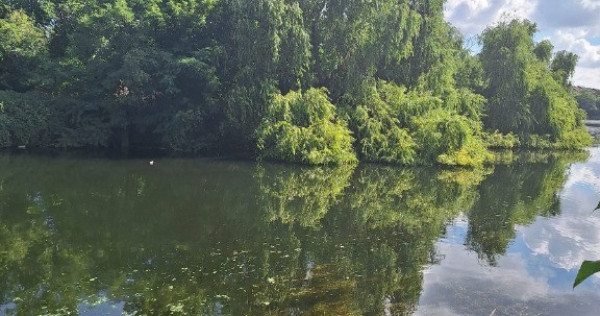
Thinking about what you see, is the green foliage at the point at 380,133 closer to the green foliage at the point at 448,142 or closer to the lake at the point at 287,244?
the green foliage at the point at 448,142

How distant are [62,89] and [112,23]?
8.44 metres

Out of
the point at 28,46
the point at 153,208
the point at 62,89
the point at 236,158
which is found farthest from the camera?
the point at 62,89

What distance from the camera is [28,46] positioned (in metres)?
32.8

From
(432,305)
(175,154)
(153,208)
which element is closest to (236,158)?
(175,154)

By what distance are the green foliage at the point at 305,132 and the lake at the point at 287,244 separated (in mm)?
3622

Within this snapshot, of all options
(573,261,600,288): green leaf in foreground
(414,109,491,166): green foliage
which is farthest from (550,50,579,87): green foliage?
(573,261,600,288): green leaf in foreground

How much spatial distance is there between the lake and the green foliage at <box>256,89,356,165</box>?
11.9 feet

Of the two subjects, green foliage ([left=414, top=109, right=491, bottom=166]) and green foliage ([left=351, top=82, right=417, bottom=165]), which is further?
green foliage ([left=351, top=82, right=417, bottom=165])

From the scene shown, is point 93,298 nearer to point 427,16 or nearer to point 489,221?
point 489,221

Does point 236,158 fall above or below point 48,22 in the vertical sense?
below

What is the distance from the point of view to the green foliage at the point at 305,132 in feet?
87.9

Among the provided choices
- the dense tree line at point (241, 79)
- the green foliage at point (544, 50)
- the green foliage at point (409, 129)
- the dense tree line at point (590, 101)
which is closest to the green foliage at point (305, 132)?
the dense tree line at point (241, 79)

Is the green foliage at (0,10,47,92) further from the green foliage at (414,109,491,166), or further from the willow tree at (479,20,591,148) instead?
the willow tree at (479,20,591,148)

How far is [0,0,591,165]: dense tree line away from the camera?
2823 centimetres
